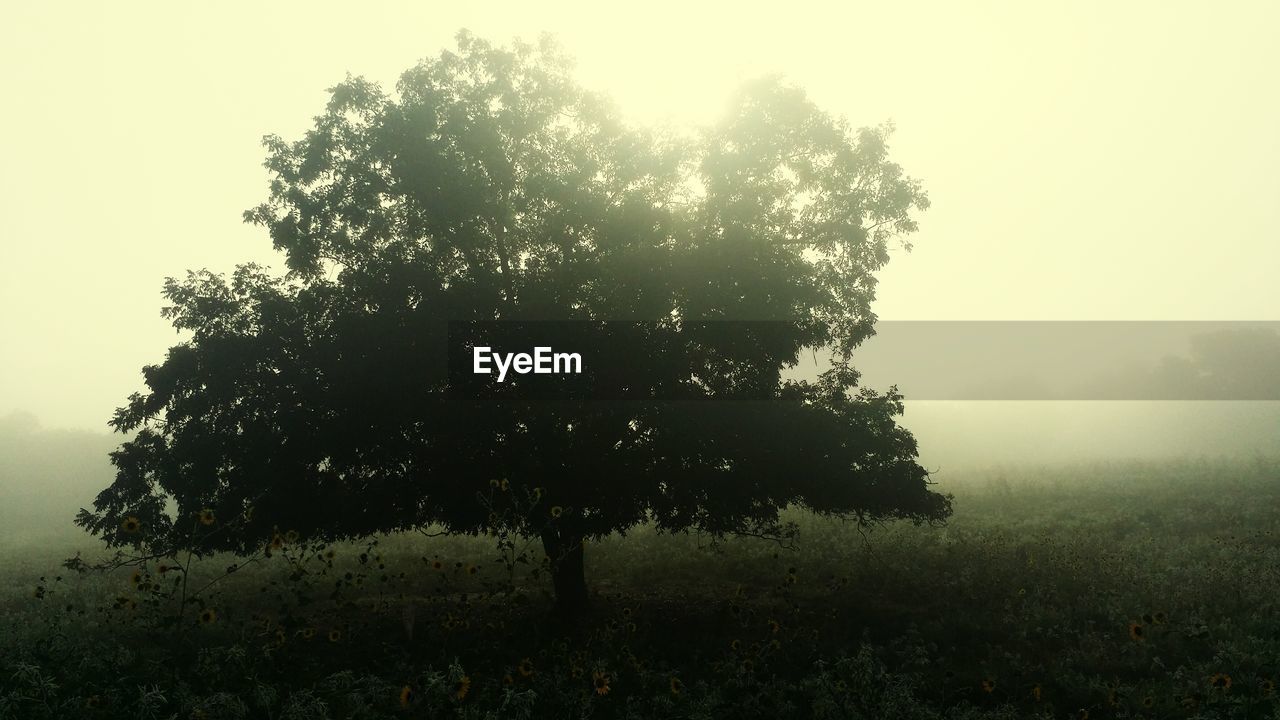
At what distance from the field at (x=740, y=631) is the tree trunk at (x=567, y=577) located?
38cm

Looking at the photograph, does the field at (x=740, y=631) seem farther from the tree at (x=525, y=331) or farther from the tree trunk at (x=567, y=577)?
the tree at (x=525, y=331)

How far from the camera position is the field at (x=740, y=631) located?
8828 mm

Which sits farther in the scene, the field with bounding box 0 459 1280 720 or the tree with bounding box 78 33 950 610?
the tree with bounding box 78 33 950 610

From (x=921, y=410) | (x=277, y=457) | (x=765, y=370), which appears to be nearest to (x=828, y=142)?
(x=765, y=370)

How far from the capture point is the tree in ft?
41.5

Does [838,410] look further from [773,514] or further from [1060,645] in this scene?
[1060,645]

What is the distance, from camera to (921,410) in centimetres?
6391

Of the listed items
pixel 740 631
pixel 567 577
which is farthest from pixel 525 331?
pixel 740 631

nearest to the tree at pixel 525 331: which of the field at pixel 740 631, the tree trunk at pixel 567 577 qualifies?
the tree trunk at pixel 567 577

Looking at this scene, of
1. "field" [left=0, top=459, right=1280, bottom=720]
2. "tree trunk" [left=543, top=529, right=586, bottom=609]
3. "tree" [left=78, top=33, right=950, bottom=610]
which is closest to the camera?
"field" [left=0, top=459, right=1280, bottom=720]

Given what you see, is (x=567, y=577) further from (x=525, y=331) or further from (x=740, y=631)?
(x=525, y=331)

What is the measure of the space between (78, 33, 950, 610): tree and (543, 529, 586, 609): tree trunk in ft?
0.21

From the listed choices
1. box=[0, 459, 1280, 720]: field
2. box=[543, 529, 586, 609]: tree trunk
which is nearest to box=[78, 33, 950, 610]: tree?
box=[543, 529, 586, 609]: tree trunk

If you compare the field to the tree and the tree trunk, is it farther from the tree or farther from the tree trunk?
the tree
